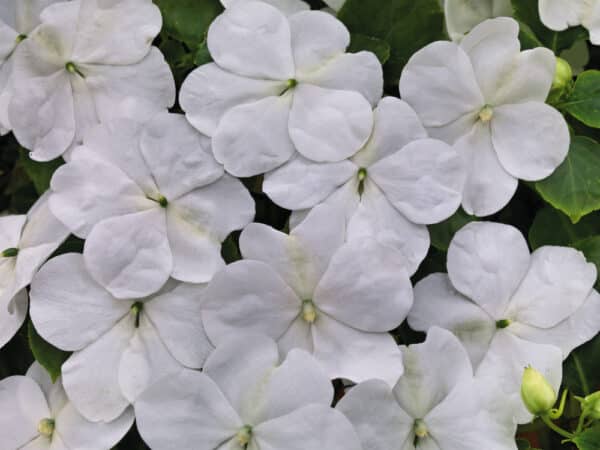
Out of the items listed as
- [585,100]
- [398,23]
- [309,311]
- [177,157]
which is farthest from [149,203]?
[585,100]

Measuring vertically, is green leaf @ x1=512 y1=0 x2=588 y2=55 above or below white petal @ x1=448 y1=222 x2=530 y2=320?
above

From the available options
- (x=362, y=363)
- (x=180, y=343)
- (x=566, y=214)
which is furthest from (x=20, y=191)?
(x=566, y=214)

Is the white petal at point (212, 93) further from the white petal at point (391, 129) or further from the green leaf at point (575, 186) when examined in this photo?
the green leaf at point (575, 186)

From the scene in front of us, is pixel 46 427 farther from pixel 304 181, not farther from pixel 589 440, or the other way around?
pixel 589 440

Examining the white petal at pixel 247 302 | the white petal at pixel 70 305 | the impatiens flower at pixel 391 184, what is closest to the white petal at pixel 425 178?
the impatiens flower at pixel 391 184

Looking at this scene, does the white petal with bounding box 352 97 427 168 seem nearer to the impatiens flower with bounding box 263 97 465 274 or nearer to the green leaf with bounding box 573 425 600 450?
the impatiens flower with bounding box 263 97 465 274

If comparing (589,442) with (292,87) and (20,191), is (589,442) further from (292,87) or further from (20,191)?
(20,191)

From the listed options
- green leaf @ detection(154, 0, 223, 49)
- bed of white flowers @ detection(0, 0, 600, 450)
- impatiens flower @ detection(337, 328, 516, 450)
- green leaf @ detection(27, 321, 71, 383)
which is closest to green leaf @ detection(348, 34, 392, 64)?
bed of white flowers @ detection(0, 0, 600, 450)
